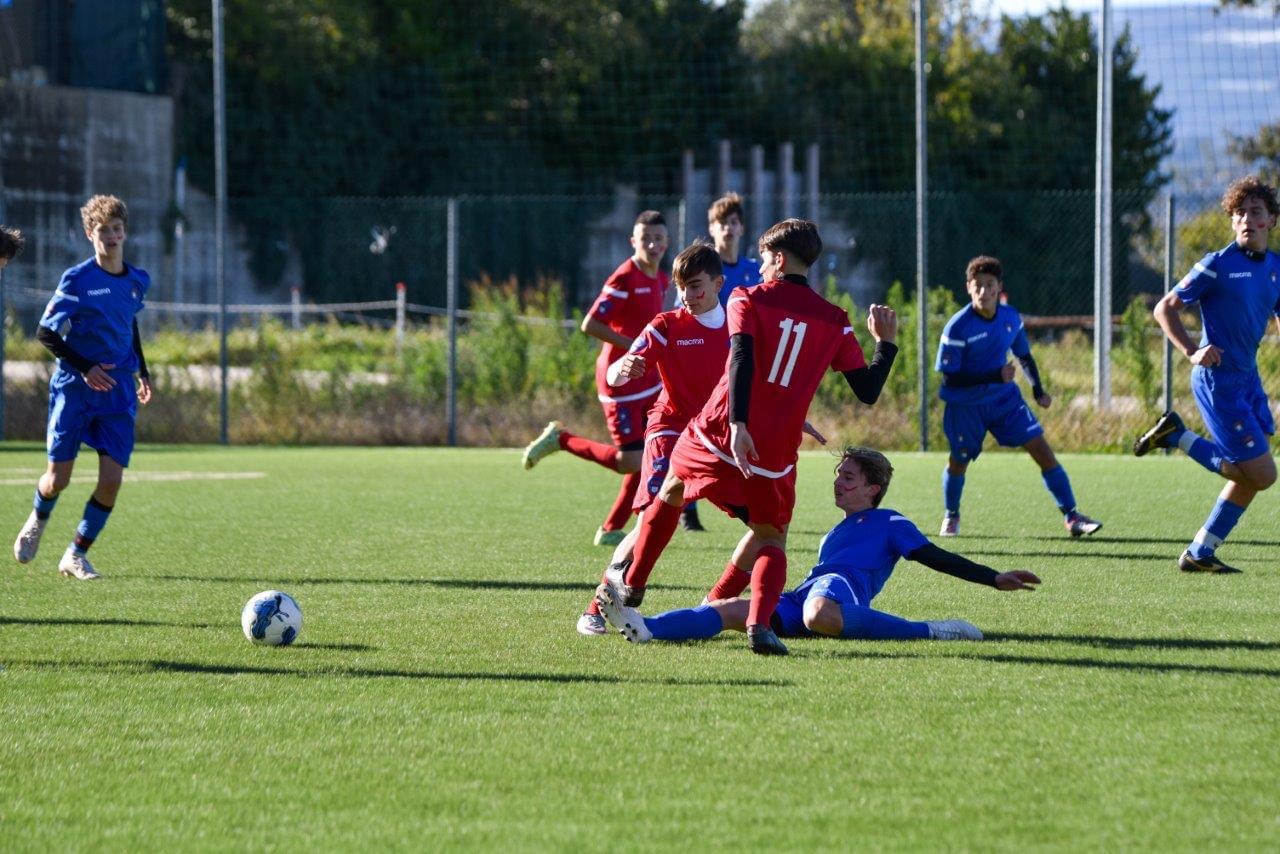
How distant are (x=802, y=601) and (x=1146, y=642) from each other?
1336 millimetres

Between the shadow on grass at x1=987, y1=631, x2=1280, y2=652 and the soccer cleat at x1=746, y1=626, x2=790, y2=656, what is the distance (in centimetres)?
96

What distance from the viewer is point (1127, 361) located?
57.1 ft

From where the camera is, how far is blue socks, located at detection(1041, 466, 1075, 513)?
1039cm

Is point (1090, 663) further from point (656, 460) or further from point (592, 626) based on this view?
point (656, 460)

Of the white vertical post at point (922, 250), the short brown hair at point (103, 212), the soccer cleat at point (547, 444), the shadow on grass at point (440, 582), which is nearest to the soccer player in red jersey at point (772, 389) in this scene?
the shadow on grass at point (440, 582)

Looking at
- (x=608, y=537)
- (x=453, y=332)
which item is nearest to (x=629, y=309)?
(x=608, y=537)

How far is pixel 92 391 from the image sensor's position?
28.4ft

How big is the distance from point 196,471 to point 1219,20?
2253 centimetres

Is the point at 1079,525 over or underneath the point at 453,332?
underneath

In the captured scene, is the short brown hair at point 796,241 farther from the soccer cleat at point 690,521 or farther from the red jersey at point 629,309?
the soccer cleat at point 690,521

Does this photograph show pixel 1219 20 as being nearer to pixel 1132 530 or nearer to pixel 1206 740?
pixel 1132 530

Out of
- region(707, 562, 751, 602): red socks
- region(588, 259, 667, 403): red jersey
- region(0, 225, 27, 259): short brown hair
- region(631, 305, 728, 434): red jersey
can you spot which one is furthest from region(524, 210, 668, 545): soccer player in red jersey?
region(0, 225, 27, 259): short brown hair

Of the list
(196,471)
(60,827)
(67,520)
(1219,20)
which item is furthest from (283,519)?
(1219,20)

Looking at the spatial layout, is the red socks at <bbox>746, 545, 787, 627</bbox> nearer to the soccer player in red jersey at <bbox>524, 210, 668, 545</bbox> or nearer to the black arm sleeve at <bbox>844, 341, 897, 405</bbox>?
the black arm sleeve at <bbox>844, 341, 897, 405</bbox>
